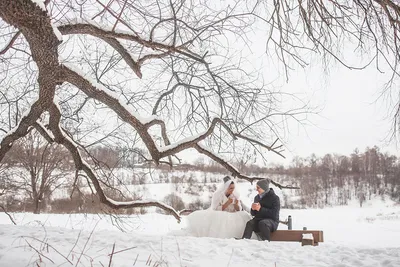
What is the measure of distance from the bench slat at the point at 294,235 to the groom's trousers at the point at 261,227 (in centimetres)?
12

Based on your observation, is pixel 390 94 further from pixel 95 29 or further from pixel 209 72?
pixel 95 29

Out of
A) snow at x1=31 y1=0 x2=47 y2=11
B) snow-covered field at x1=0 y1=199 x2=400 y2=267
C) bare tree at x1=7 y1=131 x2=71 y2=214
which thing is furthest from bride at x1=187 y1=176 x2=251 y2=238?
bare tree at x1=7 y1=131 x2=71 y2=214

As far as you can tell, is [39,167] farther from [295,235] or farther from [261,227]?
[295,235]

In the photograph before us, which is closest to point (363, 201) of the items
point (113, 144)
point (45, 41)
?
point (113, 144)

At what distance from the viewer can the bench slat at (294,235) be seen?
19.2 ft

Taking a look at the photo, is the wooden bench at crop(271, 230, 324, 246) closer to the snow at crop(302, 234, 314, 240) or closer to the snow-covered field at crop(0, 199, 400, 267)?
the snow at crop(302, 234, 314, 240)

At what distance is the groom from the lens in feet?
20.4

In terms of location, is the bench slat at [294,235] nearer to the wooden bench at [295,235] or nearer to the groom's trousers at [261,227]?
the wooden bench at [295,235]

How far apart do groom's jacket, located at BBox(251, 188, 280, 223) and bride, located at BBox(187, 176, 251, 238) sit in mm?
401

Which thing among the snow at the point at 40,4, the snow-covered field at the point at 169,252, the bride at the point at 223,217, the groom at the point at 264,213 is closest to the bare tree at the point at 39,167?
the bride at the point at 223,217

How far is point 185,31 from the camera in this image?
16.8 feet

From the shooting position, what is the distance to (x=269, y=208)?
648 cm

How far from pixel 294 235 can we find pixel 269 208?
67 cm

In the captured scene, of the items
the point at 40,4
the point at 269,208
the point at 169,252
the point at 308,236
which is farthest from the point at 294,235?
the point at 40,4
